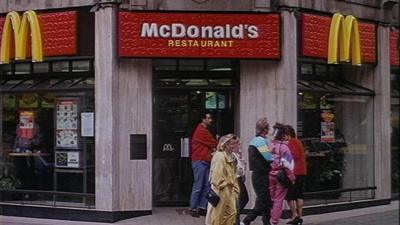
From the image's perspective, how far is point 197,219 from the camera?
12938 mm

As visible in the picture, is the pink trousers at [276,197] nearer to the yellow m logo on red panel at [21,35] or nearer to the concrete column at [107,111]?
the concrete column at [107,111]

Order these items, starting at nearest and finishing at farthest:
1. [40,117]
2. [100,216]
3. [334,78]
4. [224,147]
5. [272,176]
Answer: [224,147], [272,176], [100,216], [40,117], [334,78]

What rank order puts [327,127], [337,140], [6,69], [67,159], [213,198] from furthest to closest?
[337,140]
[327,127]
[6,69]
[67,159]
[213,198]

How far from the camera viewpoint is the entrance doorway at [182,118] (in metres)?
14.0

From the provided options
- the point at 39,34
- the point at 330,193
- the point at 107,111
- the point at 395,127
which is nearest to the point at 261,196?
the point at 107,111

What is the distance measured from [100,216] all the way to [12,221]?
175cm

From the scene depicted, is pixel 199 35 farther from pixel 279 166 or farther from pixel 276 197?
pixel 276 197

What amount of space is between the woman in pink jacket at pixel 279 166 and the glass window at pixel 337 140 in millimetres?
2177

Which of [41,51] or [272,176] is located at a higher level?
[41,51]

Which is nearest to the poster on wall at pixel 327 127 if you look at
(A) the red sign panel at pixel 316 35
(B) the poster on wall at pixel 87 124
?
(A) the red sign panel at pixel 316 35

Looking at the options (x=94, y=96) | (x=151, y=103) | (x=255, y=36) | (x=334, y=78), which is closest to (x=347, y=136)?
(x=334, y=78)

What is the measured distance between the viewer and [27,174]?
47.5ft

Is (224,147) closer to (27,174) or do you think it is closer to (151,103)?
(151,103)

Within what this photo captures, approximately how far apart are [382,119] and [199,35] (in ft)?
16.7
